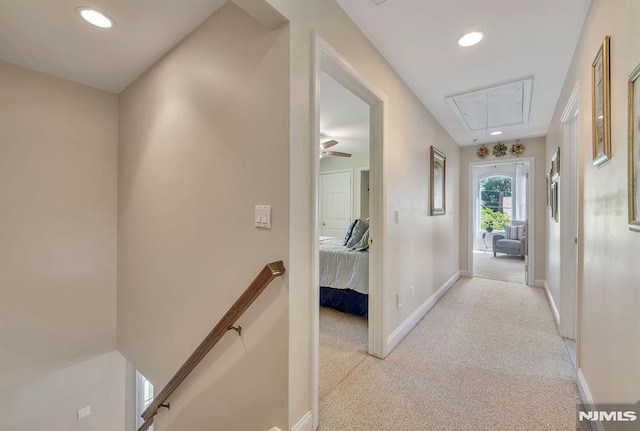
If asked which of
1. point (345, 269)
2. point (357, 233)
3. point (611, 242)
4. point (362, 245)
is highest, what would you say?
point (611, 242)

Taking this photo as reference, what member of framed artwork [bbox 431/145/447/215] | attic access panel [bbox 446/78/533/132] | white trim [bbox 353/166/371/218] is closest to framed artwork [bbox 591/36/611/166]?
attic access panel [bbox 446/78/533/132]

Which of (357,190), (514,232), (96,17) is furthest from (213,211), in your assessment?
(514,232)

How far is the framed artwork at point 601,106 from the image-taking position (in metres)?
1.26

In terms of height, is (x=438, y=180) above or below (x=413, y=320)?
above

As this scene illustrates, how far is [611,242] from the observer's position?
1256mm

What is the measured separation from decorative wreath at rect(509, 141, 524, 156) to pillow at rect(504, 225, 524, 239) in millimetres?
3429

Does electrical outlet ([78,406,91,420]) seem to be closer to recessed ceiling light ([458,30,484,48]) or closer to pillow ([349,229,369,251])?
pillow ([349,229,369,251])

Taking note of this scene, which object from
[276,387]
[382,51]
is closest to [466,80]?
[382,51]

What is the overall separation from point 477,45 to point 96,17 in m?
2.68

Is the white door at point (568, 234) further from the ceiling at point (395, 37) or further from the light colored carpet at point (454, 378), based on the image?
the ceiling at point (395, 37)

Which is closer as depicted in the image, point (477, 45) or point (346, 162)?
point (477, 45)

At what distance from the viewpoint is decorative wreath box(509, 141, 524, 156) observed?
4.50 metres

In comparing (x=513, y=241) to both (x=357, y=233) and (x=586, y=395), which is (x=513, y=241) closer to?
(x=357, y=233)

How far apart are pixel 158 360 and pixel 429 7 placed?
3331mm
